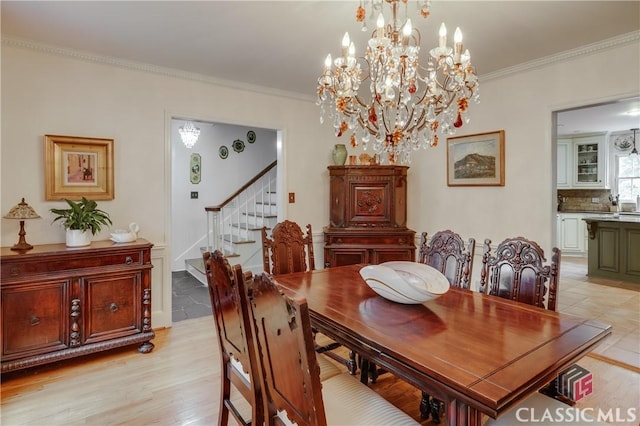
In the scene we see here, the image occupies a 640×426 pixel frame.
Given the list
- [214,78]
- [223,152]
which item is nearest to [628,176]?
[223,152]

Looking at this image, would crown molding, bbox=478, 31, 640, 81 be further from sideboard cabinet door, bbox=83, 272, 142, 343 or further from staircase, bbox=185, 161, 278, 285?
sideboard cabinet door, bbox=83, 272, 142, 343

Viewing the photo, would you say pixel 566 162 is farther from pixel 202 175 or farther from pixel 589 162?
pixel 202 175

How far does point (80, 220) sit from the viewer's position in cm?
275

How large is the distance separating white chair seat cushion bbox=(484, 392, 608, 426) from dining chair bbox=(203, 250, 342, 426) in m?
0.74

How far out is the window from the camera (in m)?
6.91

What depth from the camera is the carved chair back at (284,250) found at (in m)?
2.75

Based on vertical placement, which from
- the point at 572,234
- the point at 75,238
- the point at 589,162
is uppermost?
the point at 589,162

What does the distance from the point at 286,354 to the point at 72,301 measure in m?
2.29

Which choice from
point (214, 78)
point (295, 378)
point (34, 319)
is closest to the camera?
point (295, 378)

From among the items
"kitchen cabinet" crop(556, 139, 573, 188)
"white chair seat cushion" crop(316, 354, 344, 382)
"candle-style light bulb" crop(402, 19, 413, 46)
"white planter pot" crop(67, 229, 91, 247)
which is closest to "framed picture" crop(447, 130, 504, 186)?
"candle-style light bulb" crop(402, 19, 413, 46)

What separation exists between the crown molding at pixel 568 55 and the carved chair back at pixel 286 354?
3.26m

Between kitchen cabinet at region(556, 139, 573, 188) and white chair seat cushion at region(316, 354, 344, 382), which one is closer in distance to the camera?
white chair seat cushion at region(316, 354, 344, 382)

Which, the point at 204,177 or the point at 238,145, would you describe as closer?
the point at 204,177

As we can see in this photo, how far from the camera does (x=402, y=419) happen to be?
4.37ft
